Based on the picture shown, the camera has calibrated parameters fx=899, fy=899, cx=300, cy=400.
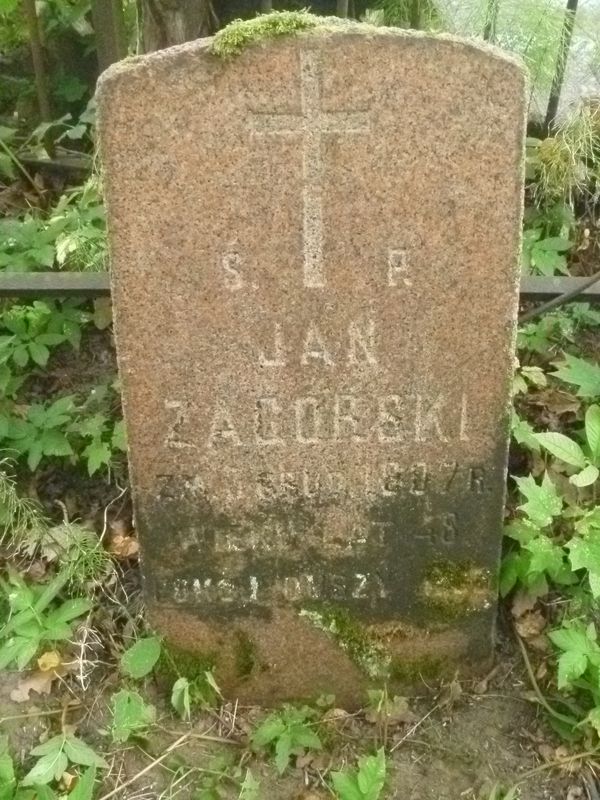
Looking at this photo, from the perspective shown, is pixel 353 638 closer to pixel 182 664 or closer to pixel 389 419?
pixel 182 664

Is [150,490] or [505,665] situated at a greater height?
[150,490]

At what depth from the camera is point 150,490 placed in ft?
6.87

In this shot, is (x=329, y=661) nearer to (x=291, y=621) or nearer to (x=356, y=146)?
(x=291, y=621)

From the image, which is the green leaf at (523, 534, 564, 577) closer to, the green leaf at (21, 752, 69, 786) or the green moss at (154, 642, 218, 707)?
the green moss at (154, 642, 218, 707)

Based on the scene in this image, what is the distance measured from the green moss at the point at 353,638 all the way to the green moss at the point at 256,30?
1.32m

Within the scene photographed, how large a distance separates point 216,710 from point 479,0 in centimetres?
235

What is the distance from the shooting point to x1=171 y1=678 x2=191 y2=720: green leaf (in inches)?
88.0

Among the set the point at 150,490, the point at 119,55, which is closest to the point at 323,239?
the point at 150,490

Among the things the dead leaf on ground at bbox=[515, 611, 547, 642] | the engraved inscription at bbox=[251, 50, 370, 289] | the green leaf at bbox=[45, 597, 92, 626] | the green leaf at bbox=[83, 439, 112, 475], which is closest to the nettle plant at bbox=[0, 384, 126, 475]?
the green leaf at bbox=[83, 439, 112, 475]

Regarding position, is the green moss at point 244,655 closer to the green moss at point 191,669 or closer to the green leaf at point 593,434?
the green moss at point 191,669

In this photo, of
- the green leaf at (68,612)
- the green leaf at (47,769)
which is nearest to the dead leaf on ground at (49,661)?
the green leaf at (68,612)

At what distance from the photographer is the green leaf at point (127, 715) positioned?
2.18 metres

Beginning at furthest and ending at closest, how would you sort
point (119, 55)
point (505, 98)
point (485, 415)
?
1. point (119, 55)
2. point (485, 415)
3. point (505, 98)

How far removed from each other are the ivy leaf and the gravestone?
79 millimetres
